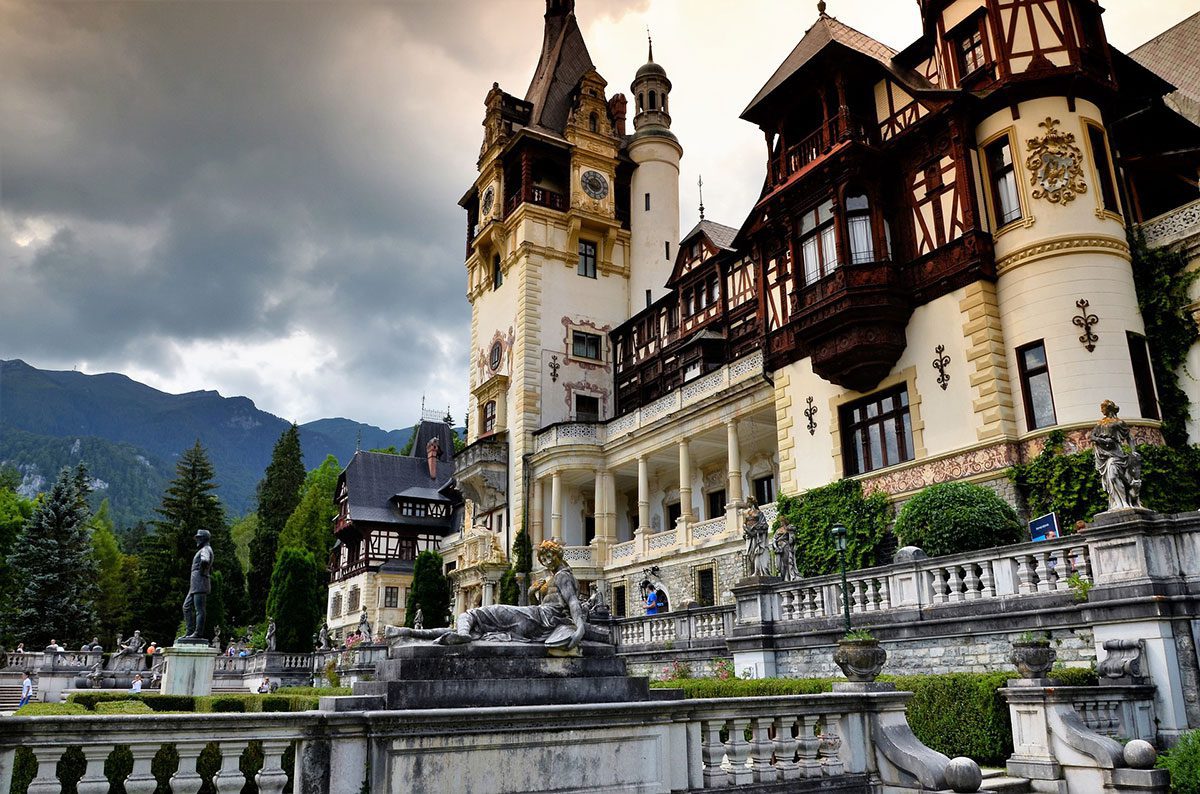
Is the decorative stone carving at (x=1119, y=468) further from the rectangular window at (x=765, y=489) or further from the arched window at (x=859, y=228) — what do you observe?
the rectangular window at (x=765, y=489)

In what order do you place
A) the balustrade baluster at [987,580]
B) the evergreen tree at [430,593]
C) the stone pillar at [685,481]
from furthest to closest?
the evergreen tree at [430,593] < the stone pillar at [685,481] < the balustrade baluster at [987,580]

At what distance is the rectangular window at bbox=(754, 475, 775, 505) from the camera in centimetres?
3388

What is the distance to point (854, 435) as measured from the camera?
24.8 metres

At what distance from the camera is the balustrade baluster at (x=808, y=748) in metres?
8.79

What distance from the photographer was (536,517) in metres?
41.3

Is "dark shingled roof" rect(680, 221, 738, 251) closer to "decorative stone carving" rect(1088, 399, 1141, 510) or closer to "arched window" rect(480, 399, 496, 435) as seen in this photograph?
"arched window" rect(480, 399, 496, 435)

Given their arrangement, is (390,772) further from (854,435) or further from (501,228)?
(501,228)

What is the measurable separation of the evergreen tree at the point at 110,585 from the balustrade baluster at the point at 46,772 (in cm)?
6353

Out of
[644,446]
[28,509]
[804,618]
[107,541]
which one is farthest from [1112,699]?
[107,541]

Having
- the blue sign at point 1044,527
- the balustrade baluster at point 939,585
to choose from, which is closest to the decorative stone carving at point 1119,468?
the balustrade baluster at point 939,585

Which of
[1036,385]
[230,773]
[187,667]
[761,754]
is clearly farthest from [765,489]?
[230,773]

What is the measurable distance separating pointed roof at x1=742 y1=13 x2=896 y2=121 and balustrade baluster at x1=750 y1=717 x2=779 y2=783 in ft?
73.3

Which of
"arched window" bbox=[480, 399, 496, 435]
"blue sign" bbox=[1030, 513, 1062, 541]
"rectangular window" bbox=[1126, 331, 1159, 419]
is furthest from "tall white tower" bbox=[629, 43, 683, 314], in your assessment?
"blue sign" bbox=[1030, 513, 1062, 541]

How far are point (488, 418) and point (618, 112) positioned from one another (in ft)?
64.8
